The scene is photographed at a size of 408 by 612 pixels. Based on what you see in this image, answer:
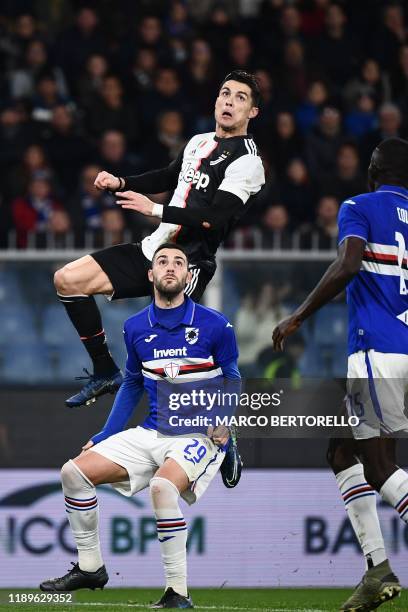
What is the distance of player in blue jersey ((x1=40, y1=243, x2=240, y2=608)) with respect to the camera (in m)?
7.55

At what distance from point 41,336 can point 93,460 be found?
10.7 feet

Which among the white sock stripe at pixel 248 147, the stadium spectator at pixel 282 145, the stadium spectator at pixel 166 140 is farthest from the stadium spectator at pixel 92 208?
the white sock stripe at pixel 248 147

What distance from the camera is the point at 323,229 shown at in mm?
12055

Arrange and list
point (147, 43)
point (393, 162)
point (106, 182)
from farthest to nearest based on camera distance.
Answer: point (147, 43) → point (106, 182) → point (393, 162)

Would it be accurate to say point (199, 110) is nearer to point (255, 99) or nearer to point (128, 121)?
point (128, 121)

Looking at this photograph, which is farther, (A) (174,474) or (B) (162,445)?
(B) (162,445)

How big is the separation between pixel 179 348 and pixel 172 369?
121mm

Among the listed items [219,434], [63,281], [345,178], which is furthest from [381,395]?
[345,178]

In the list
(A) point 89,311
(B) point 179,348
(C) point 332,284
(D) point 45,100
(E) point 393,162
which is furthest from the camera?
(D) point 45,100

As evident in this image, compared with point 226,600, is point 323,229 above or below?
above

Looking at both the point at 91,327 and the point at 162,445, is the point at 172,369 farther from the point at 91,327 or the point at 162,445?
the point at 91,327

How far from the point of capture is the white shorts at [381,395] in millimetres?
7258

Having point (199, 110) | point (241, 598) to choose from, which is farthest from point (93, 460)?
point (199, 110)

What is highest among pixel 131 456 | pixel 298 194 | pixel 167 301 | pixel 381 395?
pixel 298 194
